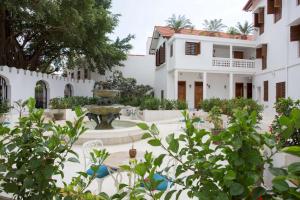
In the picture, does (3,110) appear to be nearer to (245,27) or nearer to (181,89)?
(181,89)

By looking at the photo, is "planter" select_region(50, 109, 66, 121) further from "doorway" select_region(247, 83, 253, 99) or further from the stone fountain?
"doorway" select_region(247, 83, 253, 99)

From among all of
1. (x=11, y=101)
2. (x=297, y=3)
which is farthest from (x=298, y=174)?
(x=11, y=101)

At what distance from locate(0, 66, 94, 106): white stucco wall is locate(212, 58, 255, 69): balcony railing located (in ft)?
44.2

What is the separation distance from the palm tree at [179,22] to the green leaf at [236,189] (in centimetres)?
2659

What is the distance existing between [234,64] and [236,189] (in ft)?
→ 72.7

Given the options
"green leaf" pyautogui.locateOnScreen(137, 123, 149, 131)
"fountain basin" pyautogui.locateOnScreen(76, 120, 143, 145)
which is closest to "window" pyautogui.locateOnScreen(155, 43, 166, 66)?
"fountain basin" pyautogui.locateOnScreen(76, 120, 143, 145)

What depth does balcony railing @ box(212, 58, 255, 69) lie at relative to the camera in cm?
2184

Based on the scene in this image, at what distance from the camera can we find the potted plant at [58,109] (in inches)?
720

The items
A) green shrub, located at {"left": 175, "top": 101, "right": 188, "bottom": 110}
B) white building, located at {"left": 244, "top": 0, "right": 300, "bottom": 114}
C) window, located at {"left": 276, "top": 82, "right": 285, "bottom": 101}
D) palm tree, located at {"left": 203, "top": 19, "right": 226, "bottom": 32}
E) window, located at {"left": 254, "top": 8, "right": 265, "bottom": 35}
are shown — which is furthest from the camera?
palm tree, located at {"left": 203, "top": 19, "right": 226, "bottom": 32}

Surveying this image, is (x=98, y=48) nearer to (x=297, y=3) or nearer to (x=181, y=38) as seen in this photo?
(x=181, y=38)

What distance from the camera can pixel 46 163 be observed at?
181 centimetres

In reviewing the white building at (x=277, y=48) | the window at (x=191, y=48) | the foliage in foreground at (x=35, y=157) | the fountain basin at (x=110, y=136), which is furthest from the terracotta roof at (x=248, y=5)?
the foliage in foreground at (x=35, y=157)

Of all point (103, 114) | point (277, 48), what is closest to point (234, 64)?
point (277, 48)

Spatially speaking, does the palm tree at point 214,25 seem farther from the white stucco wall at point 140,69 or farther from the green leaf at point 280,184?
the green leaf at point 280,184
